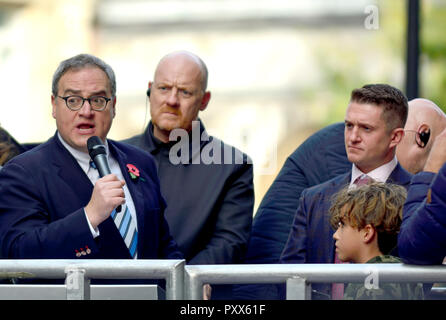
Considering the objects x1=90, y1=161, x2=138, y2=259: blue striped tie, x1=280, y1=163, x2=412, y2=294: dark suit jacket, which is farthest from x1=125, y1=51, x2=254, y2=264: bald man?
x1=90, y1=161, x2=138, y2=259: blue striped tie

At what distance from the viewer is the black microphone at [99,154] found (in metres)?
2.97

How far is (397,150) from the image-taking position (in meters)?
4.02

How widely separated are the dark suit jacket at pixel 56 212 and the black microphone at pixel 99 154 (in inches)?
5.8

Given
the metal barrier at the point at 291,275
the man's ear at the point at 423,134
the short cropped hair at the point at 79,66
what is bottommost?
the metal barrier at the point at 291,275

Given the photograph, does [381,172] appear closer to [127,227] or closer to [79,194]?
[127,227]

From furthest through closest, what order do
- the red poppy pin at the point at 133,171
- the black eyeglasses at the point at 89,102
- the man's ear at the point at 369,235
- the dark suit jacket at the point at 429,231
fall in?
the red poppy pin at the point at 133,171 → the black eyeglasses at the point at 89,102 → the man's ear at the point at 369,235 → the dark suit jacket at the point at 429,231

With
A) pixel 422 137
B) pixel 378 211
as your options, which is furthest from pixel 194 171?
pixel 378 211

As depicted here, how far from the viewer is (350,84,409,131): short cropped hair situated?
12.1ft

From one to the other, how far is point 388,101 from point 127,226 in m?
1.17

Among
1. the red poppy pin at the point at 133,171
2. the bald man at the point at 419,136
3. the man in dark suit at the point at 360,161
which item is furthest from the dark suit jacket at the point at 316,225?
the red poppy pin at the point at 133,171

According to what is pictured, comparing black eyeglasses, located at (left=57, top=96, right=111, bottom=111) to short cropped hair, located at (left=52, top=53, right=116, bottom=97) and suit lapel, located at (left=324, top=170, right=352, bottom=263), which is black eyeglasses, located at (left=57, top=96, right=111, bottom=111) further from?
suit lapel, located at (left=324, top=170, right=352, bottom=263)

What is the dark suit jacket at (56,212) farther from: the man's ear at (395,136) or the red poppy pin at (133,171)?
the man's ear at (395,136)

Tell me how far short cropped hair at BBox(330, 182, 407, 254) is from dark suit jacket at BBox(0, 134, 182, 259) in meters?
0.67
